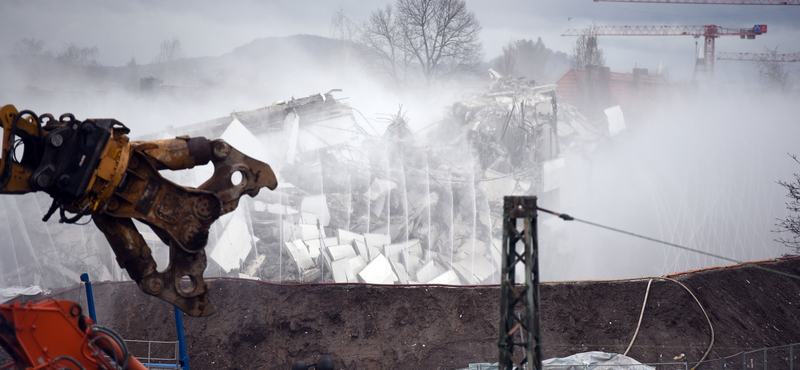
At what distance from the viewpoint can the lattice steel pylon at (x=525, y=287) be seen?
235 inches

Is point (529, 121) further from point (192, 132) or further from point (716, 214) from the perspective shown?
point (192, 132)

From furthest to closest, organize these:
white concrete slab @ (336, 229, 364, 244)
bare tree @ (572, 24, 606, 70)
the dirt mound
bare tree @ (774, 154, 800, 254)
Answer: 1. bare tree @ (572, 24, 606, 70)
2. bare tree @ (774, 154, 800, 254)
3. white concrete slab @ (336, 229, 364, 244)
4. the dirt mound

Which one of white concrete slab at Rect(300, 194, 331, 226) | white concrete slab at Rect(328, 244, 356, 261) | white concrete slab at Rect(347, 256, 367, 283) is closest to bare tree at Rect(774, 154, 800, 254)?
white concrete slab at Rect(347, 256, 367, 283)

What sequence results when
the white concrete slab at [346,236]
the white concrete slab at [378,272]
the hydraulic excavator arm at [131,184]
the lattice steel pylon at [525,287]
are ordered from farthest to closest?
the white concrete slab at [346,236] → the white concrete slab at [378,272] → the lattice steel pylon at [525,287] → the hydraulic excavator arm at [131,184]

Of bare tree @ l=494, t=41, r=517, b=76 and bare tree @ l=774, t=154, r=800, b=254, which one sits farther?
bare tree @ l=494, t=41, r=517, b=76

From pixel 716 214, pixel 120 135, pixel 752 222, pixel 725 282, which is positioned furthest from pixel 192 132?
pixel 752 222

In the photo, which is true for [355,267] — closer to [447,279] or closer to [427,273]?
[427,273]

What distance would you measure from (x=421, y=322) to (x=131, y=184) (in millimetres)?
7934

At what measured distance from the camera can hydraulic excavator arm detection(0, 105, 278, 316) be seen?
16.0 ft

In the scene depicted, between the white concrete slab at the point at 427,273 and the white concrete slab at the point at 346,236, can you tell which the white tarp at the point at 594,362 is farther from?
the white concrete slab at the point at 346,236

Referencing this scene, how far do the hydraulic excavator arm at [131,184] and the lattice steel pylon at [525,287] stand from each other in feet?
9.28

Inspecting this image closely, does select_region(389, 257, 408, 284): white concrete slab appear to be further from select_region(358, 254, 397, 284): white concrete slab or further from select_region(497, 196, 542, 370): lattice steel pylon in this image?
select_region(497, 196, 542, 370): lattice steel pylon

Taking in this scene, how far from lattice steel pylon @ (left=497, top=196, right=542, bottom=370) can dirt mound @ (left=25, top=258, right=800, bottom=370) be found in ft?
17.9

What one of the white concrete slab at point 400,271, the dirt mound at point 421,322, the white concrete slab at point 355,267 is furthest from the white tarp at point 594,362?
the white concrete slab at point 400,271
